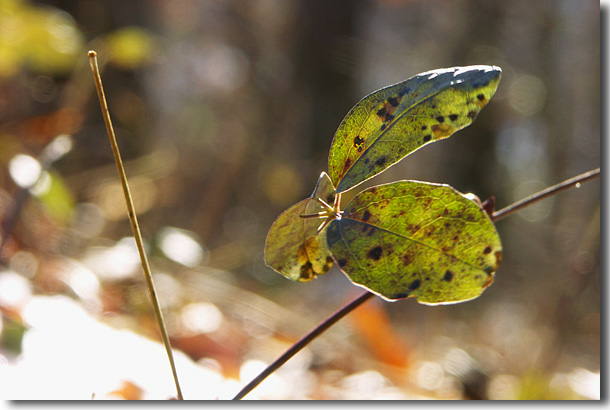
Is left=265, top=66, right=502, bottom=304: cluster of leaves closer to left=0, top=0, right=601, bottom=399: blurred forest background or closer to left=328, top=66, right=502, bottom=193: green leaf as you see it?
left=328, top=66, right=502, bottom=193: green leaf

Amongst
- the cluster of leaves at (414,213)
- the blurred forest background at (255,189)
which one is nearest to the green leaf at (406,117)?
the cluster of leaves at (414,213)

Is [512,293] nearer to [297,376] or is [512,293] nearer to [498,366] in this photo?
[498,366]

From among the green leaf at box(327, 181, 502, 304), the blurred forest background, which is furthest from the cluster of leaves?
the blurred forest background

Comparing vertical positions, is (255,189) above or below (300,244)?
above

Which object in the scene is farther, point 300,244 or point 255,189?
point 255,189

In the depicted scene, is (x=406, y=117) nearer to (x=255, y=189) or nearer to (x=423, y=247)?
(x=423, y=247)

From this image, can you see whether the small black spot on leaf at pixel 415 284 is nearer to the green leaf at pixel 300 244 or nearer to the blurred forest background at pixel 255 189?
the green leaf at pixel 300 244

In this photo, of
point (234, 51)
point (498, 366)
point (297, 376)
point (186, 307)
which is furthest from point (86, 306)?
point (234, 51)

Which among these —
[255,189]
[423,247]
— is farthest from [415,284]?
[255,189]
